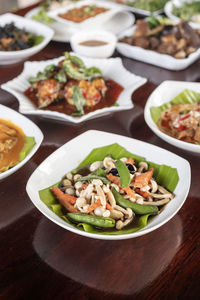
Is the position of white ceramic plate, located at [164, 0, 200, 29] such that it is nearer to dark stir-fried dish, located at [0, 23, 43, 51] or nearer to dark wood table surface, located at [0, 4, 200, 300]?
dark stir-fried dish, located at [0, 23, 43, 51]

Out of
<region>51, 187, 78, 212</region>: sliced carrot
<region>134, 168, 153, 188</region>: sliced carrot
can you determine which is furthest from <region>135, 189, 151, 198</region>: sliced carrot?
<region>51, 187, 78, 212</region>: sliced carrot

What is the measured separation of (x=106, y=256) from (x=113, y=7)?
2969 mm

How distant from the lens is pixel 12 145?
195 centimetres

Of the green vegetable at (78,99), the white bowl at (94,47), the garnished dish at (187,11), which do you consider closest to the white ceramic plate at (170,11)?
the garnished dish at (187,11)

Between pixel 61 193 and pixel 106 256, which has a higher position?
pixel 61 193

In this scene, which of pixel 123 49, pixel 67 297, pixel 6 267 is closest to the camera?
pixel 67 297

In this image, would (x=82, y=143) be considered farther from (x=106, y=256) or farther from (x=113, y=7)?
(x=113, y=7)

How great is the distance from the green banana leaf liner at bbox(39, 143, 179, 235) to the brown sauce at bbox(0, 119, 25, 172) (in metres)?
0.33

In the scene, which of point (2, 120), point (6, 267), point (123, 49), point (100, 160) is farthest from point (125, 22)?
point (6, 267)

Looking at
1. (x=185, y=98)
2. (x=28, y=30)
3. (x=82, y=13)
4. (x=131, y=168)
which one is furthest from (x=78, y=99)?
(x=82, y=13)

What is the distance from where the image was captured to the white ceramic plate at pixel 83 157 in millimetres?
1468

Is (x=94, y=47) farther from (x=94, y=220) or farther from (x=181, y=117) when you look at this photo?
(x=94, y=220)

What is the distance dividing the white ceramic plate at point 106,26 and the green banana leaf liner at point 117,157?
1730 millimetres

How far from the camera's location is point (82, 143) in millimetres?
1843
